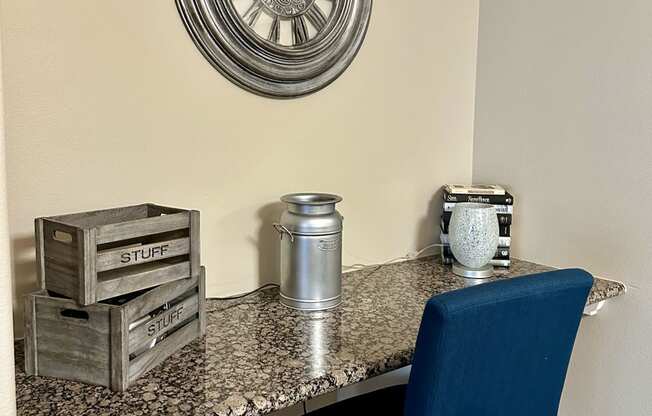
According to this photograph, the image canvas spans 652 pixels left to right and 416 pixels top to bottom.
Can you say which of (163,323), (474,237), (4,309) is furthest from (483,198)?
(4,309)

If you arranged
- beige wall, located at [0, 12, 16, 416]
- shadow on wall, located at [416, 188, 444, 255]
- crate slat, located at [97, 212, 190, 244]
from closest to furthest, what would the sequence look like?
beige wall, located at [0, 12, 16, 416]
crate slat, located at [97, 212, 190, 244]
shadow on wall, located at [416, 188, 444, 255]

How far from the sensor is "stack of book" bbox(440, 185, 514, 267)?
185 centimetres

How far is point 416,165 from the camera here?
1.95 metres

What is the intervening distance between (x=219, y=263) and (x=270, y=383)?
0.51m

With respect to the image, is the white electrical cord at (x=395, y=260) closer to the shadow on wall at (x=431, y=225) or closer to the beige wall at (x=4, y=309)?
the shadow on wall at (x=431, y=225)

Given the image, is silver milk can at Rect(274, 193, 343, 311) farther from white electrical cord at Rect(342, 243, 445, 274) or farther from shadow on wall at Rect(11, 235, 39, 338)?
shadow on wall at Rect(11, 235, 39, 338)

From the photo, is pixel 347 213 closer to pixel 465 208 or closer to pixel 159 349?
pixel 465 208

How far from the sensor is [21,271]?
1271mm

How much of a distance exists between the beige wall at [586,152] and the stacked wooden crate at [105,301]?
1138 mm

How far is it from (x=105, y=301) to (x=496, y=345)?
0.71m

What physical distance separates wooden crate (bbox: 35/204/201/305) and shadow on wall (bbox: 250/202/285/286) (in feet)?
1.19

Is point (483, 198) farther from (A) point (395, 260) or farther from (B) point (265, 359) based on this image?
(B) point (265, 359)

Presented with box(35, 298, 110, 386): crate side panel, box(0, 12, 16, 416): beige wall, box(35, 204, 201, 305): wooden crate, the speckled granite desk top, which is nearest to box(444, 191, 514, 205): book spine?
the speckled granite desk top

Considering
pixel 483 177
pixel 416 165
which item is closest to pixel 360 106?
pixel 416 165
